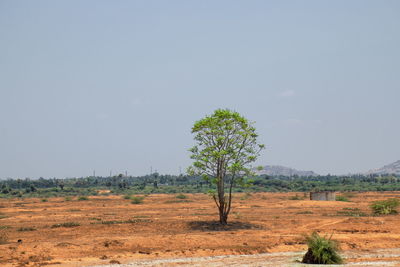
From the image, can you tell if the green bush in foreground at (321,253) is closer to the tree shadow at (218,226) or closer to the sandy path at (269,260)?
the sandy path at (269,260)

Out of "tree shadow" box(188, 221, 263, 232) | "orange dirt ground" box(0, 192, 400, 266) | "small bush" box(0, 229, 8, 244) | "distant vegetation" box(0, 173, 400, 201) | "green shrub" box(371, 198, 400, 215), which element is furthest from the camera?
"distant vegetation" box(0, 173, 400, 201)

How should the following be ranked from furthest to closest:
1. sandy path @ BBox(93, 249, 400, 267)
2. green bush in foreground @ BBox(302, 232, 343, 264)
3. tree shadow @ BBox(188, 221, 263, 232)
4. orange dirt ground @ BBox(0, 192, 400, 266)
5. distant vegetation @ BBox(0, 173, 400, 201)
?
distant vegetation @ BBox(0, 173, 400, 201), tree shadow @ BBox(188, 221, 263, 232), orange dirt ground @ BBox(0, 192, 400, 266), sandy path @ BBox(93, 249, 400, 267), green bush in foreground @ BBox(302, 232, 343, 264)

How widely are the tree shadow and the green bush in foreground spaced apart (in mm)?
9125

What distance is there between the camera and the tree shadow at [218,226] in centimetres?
2602

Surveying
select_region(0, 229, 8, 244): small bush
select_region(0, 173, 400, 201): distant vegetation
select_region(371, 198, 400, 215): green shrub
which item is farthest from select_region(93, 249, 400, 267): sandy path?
select_region(0, 173, 400, 201): distant vegetation

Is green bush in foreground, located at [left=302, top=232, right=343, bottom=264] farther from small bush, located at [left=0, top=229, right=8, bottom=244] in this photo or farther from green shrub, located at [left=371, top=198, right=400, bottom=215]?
green shrub, located at [left=371, top=198, right=400, bottom=215]

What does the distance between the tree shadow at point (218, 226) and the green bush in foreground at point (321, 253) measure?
912 centimetres

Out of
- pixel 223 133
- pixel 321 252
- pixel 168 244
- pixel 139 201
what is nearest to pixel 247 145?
pixel 223 133

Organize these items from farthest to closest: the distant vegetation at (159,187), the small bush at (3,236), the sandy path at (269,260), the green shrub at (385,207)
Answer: the distant vegetation at (159,187), the green shrub at (385,207), the small bush at (3,236), the sandy path at (269,260)

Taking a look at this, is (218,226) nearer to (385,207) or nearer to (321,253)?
(321,253)

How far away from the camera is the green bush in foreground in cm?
1692

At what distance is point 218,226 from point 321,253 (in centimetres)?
1034

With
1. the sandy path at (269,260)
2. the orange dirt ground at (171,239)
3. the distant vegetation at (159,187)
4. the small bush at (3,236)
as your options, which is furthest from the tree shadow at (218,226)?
the distant vegetation at (159,187)

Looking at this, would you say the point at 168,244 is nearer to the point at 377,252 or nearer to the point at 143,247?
the point at 143,247
